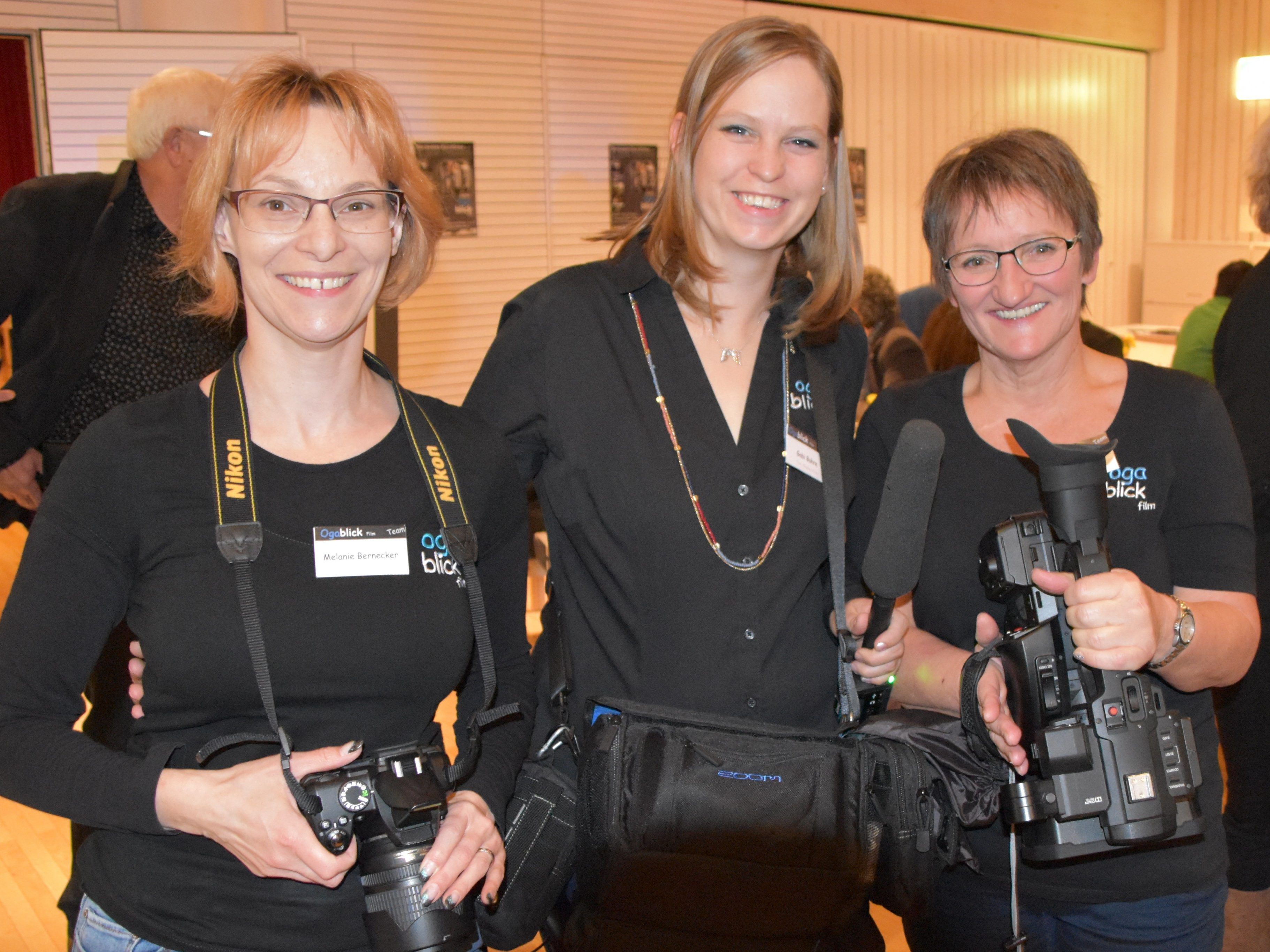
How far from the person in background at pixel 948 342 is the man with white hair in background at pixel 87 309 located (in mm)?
2207

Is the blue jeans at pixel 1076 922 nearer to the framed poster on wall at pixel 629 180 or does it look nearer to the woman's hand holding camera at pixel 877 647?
the woman's hand holding camera at pixel 877 647

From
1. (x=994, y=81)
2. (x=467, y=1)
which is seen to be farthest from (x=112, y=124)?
(x=994, y=81)

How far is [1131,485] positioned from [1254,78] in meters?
9.44

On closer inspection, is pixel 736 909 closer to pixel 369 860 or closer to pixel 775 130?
pixel 369 860

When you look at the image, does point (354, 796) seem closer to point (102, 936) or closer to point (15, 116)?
point (102, 936)

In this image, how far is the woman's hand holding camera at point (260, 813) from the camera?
128 centimetres

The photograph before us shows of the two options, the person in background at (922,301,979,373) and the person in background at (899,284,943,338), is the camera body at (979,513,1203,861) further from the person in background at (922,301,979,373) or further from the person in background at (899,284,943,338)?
the person in background at (899,284,943,338)

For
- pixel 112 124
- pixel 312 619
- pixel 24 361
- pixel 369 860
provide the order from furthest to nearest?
pixel 112 124 < pixel 24 361 < pixel 312 619 < pixel 369 860

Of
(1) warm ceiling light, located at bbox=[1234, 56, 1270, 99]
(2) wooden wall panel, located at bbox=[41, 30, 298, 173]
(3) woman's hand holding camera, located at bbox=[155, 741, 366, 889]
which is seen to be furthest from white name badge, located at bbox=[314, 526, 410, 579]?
(1) warm ceiling light, located at bbox=[1234, 56, 1270, 99]

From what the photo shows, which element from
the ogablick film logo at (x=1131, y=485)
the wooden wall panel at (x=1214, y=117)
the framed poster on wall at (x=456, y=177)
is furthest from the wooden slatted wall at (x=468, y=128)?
the wooden wall panel at (x=1214, y=117)

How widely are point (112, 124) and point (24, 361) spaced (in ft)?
9.24

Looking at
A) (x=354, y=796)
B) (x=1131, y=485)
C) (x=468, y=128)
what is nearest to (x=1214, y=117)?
(x=468, y=128)

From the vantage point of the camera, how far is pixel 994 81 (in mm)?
10422

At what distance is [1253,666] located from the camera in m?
2.48
